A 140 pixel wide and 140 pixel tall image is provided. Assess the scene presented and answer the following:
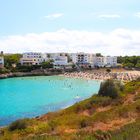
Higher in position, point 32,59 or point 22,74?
point 32,59

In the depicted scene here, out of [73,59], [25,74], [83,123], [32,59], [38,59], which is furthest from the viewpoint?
[73,59]

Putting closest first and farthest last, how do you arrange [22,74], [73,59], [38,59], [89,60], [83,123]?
1. [83,123]
2. [22,74]
3. [38,59]
4. [89,60]
5. [73,59]

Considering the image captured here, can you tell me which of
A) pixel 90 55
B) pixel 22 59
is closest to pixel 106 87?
pixel 22 59

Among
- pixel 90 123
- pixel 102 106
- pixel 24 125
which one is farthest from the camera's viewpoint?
pixel 102 106

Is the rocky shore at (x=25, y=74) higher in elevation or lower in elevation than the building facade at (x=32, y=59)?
lower

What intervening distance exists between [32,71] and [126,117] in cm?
10270

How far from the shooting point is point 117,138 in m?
→ 9.08

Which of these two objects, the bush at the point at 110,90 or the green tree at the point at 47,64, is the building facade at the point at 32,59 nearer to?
the green tree at the point at 47,64

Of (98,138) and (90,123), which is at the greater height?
(98,138)

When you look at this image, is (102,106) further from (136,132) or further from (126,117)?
(136,132)

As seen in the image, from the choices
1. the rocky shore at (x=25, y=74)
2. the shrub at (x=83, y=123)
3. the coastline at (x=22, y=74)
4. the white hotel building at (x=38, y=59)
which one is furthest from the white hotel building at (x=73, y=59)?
the shrub at (x=83, y=123)

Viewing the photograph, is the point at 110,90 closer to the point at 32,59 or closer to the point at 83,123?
the point at 83,123

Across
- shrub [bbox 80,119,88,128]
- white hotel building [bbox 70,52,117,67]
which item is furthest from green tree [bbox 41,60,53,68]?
shrub [bbox 80,119,88,128]

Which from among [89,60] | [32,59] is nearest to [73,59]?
[89,60]
